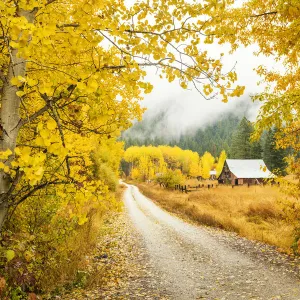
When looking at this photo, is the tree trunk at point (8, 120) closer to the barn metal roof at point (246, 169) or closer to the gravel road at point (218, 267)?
the gravel road at point (218, 267)

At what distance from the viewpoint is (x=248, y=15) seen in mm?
5527

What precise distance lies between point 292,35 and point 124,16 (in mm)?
3683

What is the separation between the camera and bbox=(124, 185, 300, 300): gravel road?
18.3 feet

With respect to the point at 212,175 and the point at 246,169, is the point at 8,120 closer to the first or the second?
the point at 246,169

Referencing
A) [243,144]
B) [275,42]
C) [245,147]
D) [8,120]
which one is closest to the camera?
[8,120]

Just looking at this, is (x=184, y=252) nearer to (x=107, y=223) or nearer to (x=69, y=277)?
(x=69, y=277)

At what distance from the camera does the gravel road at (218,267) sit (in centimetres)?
557

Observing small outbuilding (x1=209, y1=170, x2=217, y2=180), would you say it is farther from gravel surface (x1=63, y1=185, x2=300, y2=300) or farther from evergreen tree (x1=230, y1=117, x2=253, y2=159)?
gravel surface (x1=63, y1=185, x2=300, y2=300)

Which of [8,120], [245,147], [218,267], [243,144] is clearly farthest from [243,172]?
[8,120]

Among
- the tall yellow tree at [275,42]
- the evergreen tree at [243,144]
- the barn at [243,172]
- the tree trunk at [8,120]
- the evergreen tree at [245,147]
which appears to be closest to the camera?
the tree trunk at [8,120]

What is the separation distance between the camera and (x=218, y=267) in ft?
23.5

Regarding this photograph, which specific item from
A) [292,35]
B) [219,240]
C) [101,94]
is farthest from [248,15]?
[219,240]

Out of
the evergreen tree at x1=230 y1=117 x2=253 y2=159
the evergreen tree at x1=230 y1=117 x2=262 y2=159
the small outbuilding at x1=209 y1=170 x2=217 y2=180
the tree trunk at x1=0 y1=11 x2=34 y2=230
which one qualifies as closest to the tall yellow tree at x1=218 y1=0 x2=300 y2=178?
the tree trunk at x1=0 y1=11 x2=34 y2=230

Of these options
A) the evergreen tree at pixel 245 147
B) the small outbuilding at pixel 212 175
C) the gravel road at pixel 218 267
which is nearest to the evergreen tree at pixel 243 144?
the evergreen tree at pixel 245 147
